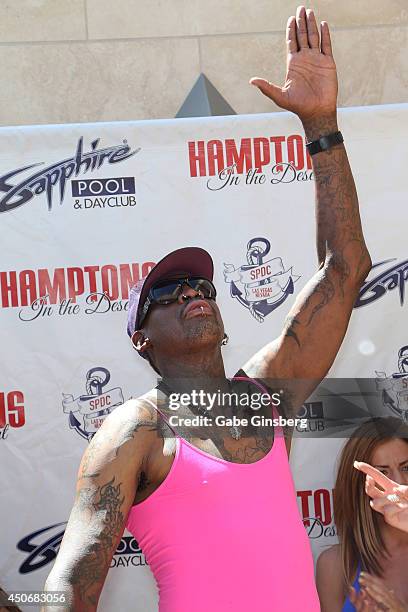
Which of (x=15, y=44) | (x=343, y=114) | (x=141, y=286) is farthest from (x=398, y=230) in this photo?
(x=15, y=44)

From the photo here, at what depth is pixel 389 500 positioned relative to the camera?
2.20 metres

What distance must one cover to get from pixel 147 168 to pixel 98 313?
23.4 inches

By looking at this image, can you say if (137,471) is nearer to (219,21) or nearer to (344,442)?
(344,442)

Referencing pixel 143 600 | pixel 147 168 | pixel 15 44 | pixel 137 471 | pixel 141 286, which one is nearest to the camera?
pixel 137 471

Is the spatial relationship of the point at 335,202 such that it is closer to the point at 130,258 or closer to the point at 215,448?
the point at 215,448

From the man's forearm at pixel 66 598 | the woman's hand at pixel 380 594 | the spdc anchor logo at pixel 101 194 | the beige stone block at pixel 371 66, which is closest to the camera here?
the man's forearm at pixel 66 598

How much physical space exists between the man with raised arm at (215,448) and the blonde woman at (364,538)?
880 mm

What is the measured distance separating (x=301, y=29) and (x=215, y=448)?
1.15 metres

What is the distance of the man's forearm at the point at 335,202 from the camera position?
236 centimetres

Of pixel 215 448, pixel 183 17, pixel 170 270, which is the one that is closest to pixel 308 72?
pixel 170 270

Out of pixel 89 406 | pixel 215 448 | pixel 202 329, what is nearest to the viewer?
pixel 215 448

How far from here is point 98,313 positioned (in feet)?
10.8

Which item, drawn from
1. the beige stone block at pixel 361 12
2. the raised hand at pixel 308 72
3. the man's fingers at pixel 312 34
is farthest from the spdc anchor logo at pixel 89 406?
the beige stone block at pixel 361 12

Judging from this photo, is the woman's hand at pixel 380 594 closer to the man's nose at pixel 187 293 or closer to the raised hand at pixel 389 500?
the raised hand at pixel 389 500
